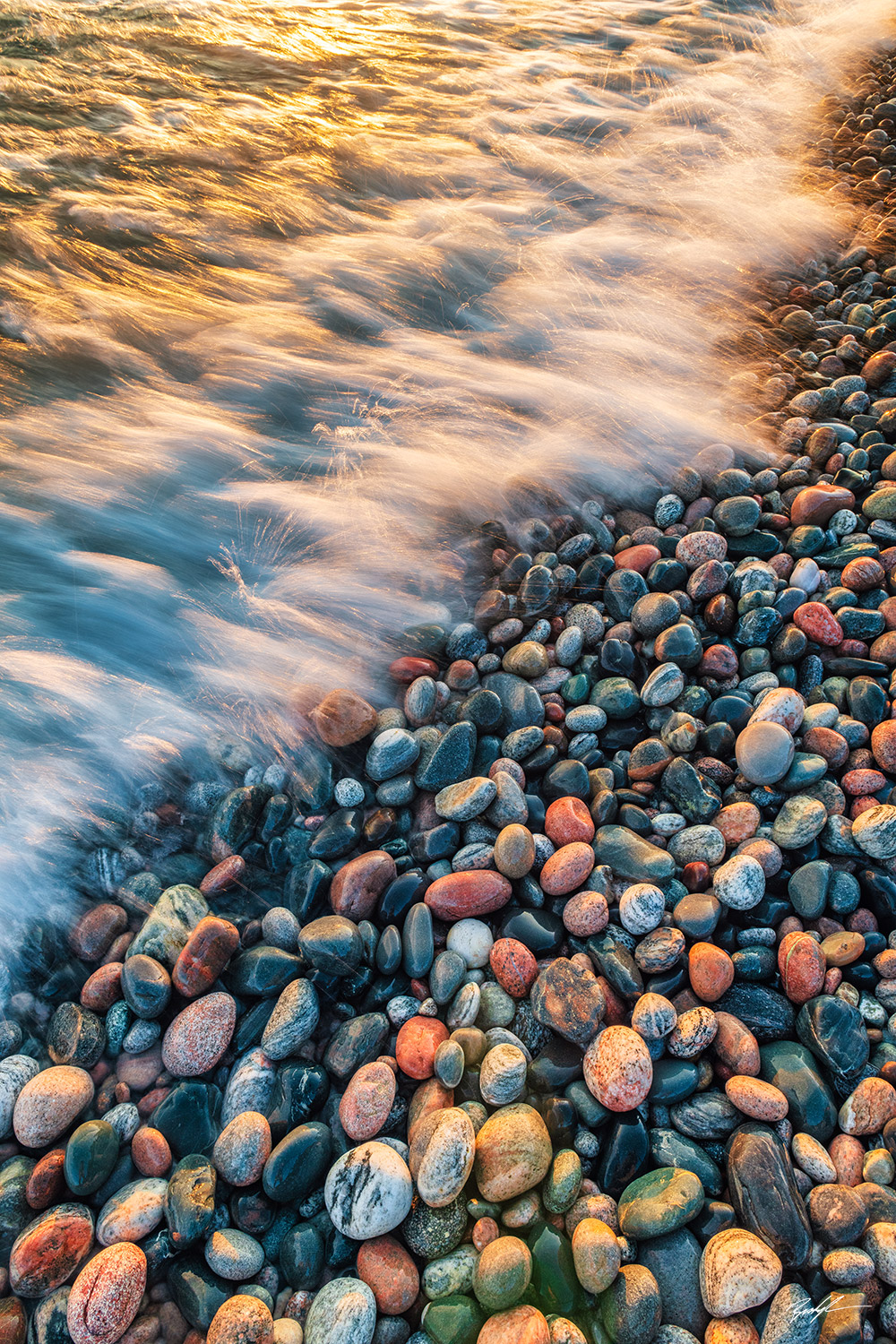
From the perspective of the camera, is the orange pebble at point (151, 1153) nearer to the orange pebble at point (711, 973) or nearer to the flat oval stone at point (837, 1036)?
the orange pebble at point (711, 973)

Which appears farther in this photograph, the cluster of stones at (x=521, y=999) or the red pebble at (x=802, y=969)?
the red pebble at (x=802, y=969)

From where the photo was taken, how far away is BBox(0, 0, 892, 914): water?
2.44m

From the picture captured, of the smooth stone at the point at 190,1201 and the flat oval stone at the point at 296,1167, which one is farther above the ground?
the flat oval stone at the point at 296,1167

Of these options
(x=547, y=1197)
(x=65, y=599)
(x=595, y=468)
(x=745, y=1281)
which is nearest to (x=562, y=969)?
(x=547, y=1197)

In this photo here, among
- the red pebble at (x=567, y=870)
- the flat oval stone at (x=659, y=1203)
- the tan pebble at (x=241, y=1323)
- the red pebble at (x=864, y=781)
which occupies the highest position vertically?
the red pebble at (x=864, y=781)

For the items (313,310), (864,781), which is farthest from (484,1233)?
(313,310)

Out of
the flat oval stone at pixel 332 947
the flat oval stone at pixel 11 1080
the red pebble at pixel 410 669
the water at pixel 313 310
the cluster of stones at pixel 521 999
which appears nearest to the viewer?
the cluster of stones at pixel 521 999

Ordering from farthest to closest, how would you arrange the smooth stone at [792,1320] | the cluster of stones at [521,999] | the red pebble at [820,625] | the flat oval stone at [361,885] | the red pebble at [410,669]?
the red pebble at [410,669] → the red pebble at [820,625] → the flat oval stone at [361,885] → the cluster of stones at [521,999] → the smooth stone at [792,1320]

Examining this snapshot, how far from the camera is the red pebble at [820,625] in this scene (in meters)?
2.04

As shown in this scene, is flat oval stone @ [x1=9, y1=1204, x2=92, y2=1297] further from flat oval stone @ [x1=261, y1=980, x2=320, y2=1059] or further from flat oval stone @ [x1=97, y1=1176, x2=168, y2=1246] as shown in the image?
flat oval stone @ [x1=261, y1=980, x2=320, y2=1059]

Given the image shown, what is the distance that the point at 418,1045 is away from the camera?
60.5 inches

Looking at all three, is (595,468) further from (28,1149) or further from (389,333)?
(28,1149)

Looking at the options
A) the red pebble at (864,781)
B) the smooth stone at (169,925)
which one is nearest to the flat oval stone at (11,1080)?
the smooth stone at (169,925)

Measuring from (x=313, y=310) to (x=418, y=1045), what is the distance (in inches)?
143
